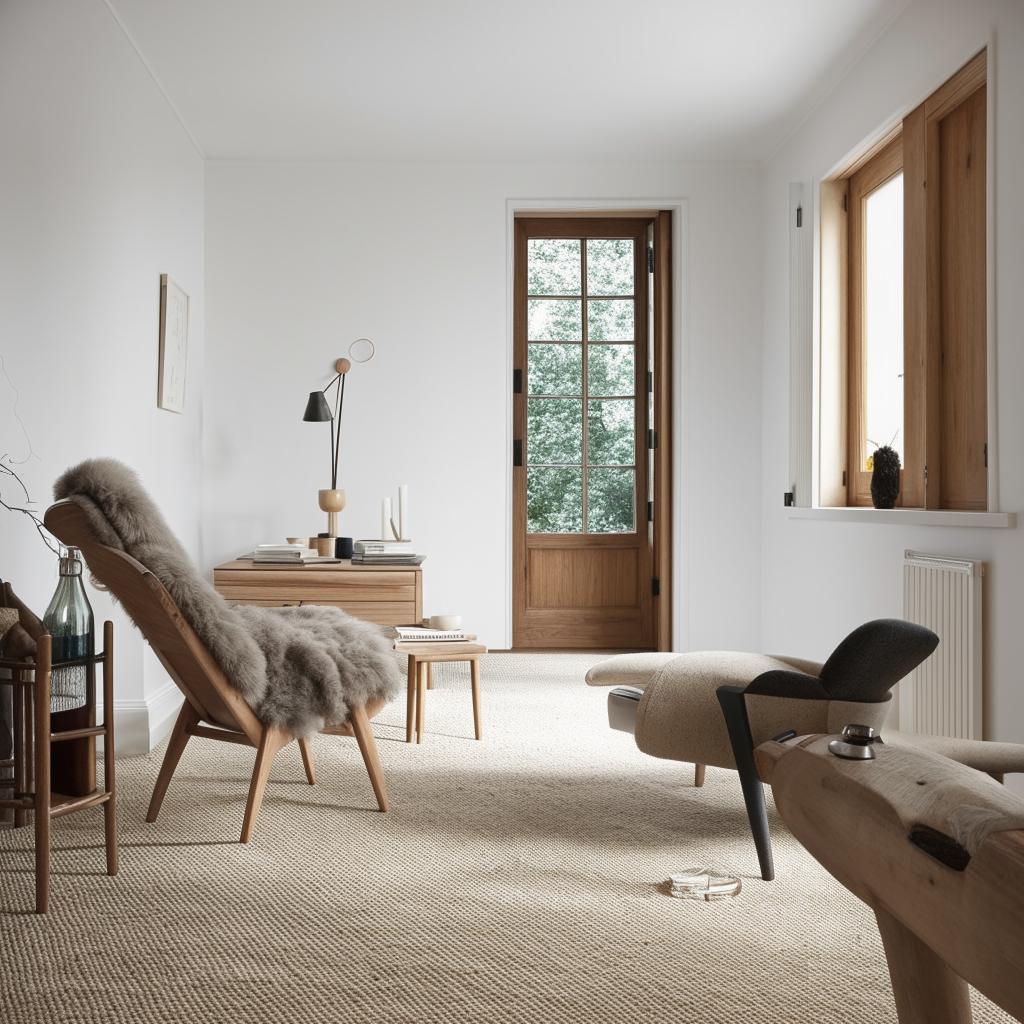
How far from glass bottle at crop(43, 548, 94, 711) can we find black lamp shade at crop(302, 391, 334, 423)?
2526 mm

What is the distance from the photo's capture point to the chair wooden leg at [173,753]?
2.63 meters

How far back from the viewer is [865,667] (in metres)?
2.16

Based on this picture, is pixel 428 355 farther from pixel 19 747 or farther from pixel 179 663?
pixel 19 747

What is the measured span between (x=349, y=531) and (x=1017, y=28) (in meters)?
3.73

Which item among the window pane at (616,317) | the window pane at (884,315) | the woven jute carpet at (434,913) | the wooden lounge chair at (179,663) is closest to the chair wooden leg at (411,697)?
the woven jute carpet at (434,913)

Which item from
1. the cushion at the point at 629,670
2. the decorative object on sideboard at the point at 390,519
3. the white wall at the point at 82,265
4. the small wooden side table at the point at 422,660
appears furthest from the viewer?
the decorative object on sideboard at the point at 390,519

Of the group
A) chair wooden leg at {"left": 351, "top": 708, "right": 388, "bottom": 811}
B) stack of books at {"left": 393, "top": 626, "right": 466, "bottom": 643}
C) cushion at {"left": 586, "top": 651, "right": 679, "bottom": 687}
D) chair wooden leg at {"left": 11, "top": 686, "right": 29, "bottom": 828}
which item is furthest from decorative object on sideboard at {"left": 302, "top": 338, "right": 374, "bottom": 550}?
chair wooden leg at {"left": 11, "top": 686, "right": 29, "bottom": 828}

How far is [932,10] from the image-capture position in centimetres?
331

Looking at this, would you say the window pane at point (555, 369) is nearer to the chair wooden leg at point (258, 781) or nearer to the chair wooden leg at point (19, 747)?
the chair wooden leg at point (258, 781)

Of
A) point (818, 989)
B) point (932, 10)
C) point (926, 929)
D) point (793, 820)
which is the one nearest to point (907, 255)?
point (932, 10)

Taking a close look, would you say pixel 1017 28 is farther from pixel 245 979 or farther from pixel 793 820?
pixel 245 979

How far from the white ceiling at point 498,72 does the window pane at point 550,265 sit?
50cm

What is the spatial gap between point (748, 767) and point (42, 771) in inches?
60.0

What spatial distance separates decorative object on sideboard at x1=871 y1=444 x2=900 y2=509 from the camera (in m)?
3.61
